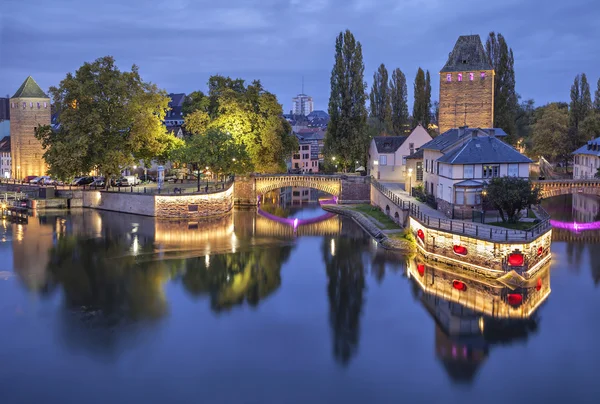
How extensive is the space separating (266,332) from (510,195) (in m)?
16.6

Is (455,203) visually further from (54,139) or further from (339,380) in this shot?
(54,139)

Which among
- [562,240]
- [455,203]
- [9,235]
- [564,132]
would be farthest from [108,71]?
[564,132]

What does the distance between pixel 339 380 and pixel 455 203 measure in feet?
68.5

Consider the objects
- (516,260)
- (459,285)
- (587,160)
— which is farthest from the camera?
Result: (587,160)

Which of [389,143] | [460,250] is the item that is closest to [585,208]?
[389,143]

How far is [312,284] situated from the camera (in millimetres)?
30953

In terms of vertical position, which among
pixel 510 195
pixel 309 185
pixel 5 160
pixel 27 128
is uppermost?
pixel 27 128

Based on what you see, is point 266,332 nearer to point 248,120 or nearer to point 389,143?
point 248,120

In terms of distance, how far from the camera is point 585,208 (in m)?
56.6

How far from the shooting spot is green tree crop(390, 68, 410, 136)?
260ft

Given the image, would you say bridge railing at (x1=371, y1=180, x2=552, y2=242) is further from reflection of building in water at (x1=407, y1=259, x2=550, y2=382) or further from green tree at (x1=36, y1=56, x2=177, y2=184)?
green tree at (x1=36, y1=56, x2=177, y2=184)

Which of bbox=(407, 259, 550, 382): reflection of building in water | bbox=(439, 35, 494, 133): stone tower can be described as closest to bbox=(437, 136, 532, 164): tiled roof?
bbox=(407, 259, 550, 382): reflection of building in water

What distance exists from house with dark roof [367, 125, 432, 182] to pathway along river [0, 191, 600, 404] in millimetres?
25040

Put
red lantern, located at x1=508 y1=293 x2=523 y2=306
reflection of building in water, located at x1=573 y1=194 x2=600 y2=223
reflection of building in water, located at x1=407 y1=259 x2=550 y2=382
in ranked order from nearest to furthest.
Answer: reflection of building in water, located at x1=407 y1=259 x2=550 y2=382
red lantern, located at x1=508 y1=293 x2=523 y2=306
reflection of building in water, located at x1=573 y1=194 x2=600 y2=223
